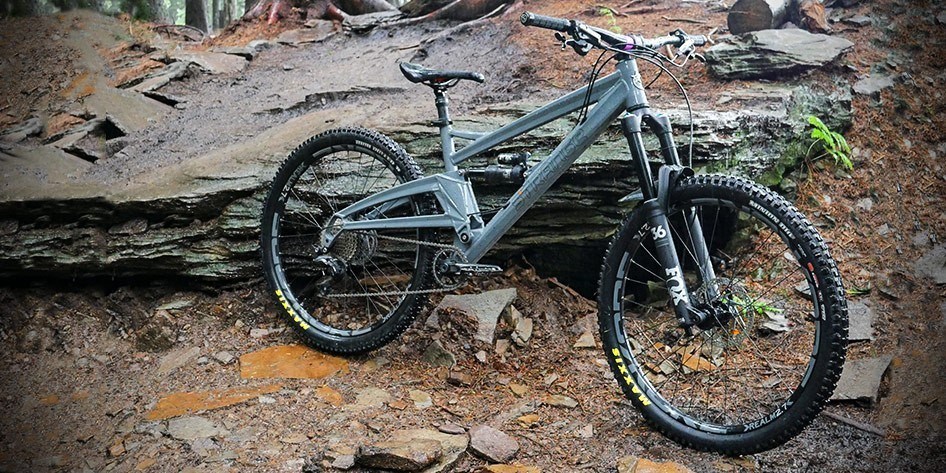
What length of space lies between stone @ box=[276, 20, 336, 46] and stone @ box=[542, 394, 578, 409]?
6502mm

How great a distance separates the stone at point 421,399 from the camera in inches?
148

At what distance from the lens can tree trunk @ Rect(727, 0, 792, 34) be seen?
602cm

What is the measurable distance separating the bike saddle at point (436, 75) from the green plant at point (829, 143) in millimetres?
2683

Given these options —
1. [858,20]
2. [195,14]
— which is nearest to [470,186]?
[858,20]

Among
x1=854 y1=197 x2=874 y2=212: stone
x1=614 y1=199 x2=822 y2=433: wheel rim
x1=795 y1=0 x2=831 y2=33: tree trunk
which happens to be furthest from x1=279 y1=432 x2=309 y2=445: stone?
x1=795 y1=0 x2=831 y2=33: tree trunk

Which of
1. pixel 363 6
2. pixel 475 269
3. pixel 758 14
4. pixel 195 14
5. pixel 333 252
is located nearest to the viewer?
pixel 475 269

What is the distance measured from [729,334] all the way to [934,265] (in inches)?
90.6

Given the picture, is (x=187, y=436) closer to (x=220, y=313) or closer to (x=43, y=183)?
(x=220, y=313)

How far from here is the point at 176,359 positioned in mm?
4336

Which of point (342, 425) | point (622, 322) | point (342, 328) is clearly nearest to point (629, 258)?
point (622, 322)

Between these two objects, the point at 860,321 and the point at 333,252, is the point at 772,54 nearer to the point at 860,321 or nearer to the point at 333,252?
the point at 860,321

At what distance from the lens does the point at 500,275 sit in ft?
15.9

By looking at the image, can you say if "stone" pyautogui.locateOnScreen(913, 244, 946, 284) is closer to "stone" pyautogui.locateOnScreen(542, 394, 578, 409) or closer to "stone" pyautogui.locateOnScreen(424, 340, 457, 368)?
"stone" pyautogui.locateOnScreen(542, 394, 578, 409)

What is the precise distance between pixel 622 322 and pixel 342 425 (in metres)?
1.56
